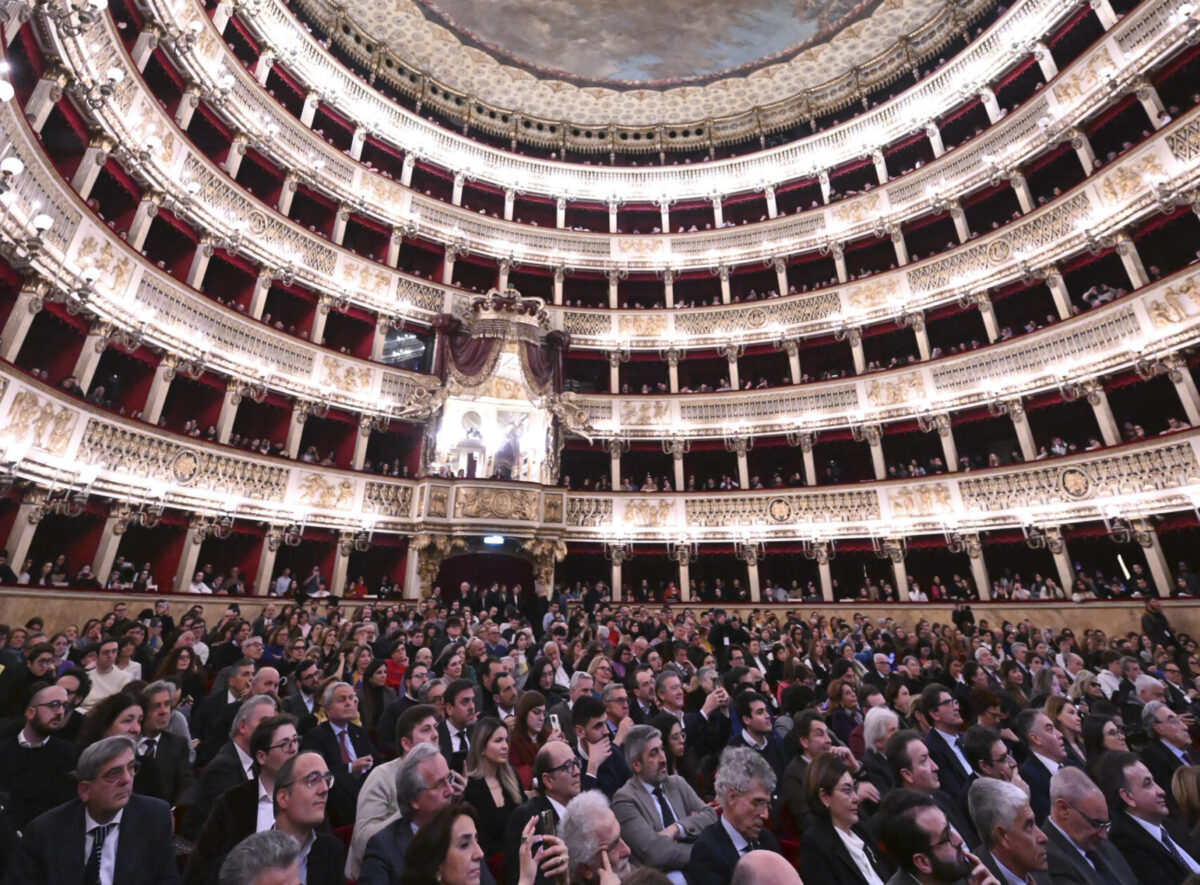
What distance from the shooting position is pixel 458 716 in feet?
16.4

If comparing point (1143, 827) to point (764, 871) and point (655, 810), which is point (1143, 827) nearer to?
point (655, 810)

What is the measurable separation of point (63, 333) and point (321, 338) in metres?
7.51

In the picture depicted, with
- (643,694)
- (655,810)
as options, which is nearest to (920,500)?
(643,694)

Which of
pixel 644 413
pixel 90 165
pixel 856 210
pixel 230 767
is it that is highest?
pixel 856 210

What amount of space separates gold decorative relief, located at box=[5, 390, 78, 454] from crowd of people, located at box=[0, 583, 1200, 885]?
648 centimetres

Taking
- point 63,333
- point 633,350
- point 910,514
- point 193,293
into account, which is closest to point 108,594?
point 63,333

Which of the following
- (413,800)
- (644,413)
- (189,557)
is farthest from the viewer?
(644,413)

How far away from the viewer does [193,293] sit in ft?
53.9

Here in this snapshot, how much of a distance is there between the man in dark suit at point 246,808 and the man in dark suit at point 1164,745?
20.1 ft

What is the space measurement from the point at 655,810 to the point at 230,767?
2702 mm

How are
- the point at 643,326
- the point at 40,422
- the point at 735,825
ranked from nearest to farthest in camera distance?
the point at 735,825
the point at 40,422
the point at 643,326

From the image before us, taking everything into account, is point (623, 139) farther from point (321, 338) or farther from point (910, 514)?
point (910, 514)

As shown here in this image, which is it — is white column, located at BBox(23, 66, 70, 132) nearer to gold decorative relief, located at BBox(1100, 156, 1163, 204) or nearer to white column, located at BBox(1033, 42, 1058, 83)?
gold decorative relief, located at BBox(1100, 156, 1163, 204)

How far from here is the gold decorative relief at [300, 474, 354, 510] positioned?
59.8 ft
